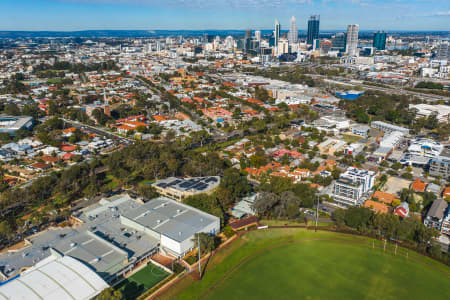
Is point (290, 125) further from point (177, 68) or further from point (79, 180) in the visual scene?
point (177, 68)

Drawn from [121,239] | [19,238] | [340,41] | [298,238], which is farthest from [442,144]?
[340,41]

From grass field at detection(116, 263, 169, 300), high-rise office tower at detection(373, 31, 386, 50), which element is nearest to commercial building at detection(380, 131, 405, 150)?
grass field at detection(116, 263, 169, 300)

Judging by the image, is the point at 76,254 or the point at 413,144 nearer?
the point at 76,254

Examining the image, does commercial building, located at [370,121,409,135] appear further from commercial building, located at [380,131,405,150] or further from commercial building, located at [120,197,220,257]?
commercial building, located at [120,197,220,257]

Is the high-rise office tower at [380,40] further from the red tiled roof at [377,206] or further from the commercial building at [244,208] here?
the commercial building at [244,208]

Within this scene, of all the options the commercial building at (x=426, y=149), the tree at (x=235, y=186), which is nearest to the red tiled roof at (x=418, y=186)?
the commercial building at (x=426, y=149)

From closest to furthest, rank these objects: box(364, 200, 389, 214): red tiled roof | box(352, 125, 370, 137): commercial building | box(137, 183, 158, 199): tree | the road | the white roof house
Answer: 1. the white roof house
2. box(364, 200, 389, 214): red tiled roof
3. box(137, 183, 158, 199): tree
4. the road
5. box(352, 125, 370, 137): commercial building
